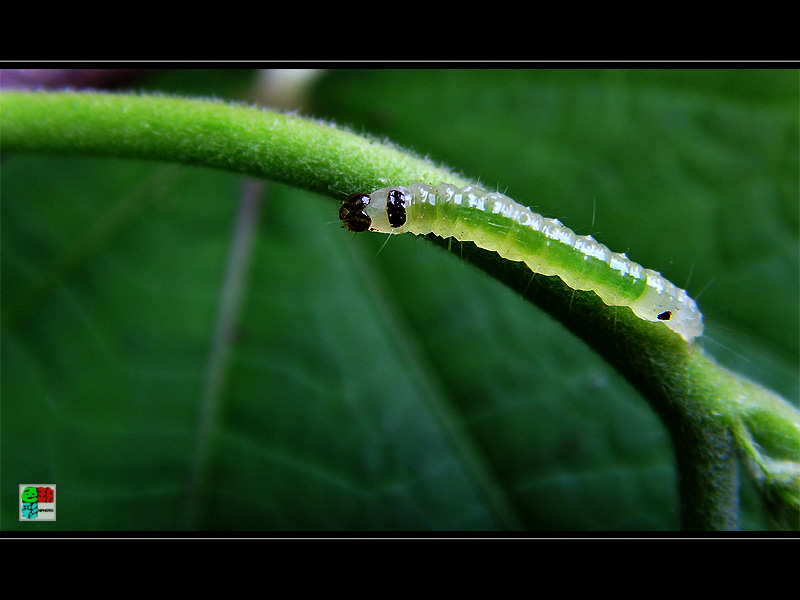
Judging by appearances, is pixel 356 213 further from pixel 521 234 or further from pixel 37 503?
pixel 37 503

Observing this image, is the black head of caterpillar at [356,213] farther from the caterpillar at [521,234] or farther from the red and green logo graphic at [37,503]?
the red and green logo graphic at [37,503]

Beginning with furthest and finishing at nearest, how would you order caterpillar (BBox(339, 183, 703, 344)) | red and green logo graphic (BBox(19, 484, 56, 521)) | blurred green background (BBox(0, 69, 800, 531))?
blurred green background (BBox(0, 69, 800, 531)) → red and green logo graphic (BBox(19, 484, 56, 521)) → caterpillar (BBox(339, 183, 703, 344))

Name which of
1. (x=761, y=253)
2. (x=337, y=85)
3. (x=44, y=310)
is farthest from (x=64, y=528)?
(x=761, y=253)

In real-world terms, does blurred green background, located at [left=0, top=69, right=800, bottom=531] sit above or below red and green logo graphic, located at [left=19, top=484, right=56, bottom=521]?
above

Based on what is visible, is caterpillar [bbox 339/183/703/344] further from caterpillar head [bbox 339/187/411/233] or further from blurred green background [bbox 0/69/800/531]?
blurred green background [bbox 0/69/800/531]

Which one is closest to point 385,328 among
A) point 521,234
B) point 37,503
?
point 37,503

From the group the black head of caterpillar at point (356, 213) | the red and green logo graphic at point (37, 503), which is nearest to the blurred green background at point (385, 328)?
the red and green logo graphic at point (37, 503)

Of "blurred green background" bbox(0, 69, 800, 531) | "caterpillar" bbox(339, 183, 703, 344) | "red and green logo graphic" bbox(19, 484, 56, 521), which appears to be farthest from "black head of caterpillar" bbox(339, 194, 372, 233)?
"red and green logo graphic" bbox(19, 484, 56, 521)
